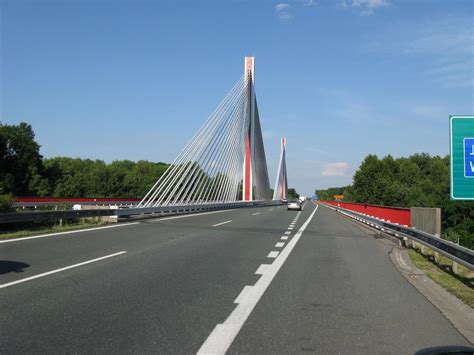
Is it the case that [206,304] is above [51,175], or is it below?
below

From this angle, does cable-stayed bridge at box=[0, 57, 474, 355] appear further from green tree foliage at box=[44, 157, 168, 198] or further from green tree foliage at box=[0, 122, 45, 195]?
green tree foliage at box=[44, 157, 168, 198]

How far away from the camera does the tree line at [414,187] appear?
63.0 m

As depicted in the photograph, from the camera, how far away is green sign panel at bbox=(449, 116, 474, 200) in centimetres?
920

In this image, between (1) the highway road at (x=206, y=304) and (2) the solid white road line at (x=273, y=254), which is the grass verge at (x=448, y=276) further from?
(2) the solid white road line at (x=273, y=254)

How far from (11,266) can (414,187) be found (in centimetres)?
9279

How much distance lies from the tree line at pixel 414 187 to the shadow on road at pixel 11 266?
193 feet

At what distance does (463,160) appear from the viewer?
9.23m

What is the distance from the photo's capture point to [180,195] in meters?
33.2

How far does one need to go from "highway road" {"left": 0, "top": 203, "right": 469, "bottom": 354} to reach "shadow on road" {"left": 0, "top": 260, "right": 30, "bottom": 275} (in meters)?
0.03

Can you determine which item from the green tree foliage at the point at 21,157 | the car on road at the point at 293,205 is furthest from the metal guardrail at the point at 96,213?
the green tree foliage at the point at 21,157

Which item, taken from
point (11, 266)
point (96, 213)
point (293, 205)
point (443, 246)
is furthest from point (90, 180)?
point (443, 246)

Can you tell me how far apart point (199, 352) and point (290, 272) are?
488 cm

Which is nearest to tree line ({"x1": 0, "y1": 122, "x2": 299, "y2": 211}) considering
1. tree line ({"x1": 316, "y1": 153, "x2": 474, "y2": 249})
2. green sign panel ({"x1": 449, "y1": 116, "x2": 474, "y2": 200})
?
tree line ({"x1": 316, "y1": 153, "x2": 474, "y2": 249})

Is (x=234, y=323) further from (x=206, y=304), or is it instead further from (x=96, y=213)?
(x=96, y=213)
